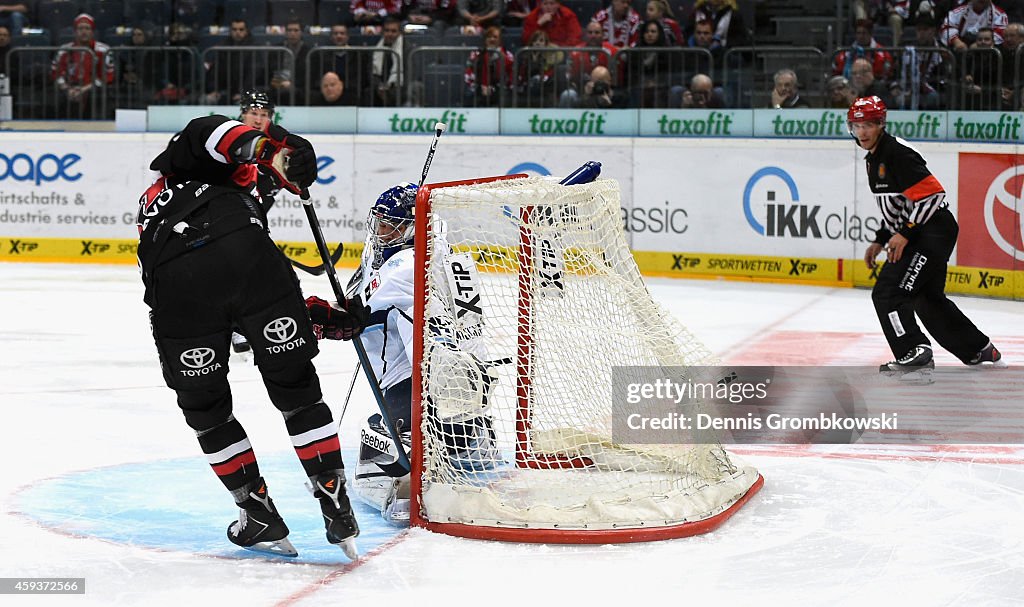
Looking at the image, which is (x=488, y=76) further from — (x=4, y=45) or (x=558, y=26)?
(x=4, y=45)

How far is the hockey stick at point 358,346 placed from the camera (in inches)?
159

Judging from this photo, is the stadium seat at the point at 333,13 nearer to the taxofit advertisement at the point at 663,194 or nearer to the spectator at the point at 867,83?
the taxofit advertisement at the point at 663,194

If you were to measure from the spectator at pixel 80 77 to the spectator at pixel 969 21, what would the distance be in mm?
7146

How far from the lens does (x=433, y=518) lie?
4.29 meters

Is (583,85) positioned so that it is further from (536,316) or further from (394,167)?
(536,316)

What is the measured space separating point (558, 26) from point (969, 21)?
343cm

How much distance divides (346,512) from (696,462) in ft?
4.31

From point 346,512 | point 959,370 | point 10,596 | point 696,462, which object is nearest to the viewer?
point 10,596

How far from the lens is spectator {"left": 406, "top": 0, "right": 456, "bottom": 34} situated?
1271 centimetres

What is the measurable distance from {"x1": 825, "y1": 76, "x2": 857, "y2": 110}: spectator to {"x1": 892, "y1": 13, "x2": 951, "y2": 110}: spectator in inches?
13.1

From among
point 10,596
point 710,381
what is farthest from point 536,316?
point 10,596

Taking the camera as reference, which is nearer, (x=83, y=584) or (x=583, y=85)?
(x=83, y=584)

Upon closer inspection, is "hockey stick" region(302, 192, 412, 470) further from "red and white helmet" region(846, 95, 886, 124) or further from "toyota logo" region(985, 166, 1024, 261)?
"toyota logo" region(985, 166, 1024, 261)

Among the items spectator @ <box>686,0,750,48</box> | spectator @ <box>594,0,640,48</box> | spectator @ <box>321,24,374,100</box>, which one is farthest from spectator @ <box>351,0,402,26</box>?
spectator @ <box>686,0,750,48</box>
